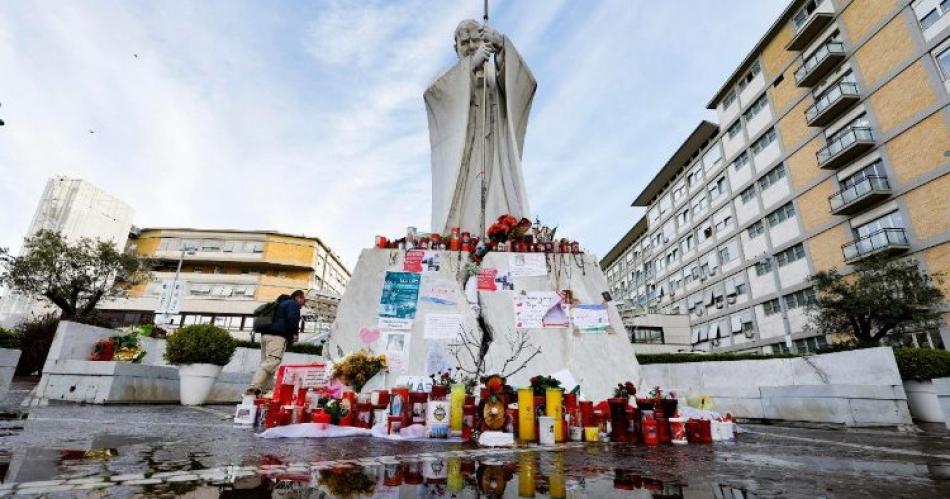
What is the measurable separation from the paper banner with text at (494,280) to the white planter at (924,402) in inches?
300

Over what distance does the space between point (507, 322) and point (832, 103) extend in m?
27.7

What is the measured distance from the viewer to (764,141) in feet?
101

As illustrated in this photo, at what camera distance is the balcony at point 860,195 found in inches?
853

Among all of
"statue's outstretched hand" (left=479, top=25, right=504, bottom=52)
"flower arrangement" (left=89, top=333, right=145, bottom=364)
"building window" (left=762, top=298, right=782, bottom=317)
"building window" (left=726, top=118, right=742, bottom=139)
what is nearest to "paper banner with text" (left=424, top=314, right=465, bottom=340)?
"flower arrangement" (left=89, top=333, right=145, bottom=364)

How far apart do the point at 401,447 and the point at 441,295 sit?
13.5 feet

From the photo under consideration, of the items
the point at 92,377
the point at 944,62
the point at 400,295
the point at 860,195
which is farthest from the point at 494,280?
the point at 944,62

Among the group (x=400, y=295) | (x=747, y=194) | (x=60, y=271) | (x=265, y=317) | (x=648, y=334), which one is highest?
(x=747, y=194)

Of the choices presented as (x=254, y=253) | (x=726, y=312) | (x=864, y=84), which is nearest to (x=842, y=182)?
(x=864, y=84)

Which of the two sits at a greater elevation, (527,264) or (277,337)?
(527,264)

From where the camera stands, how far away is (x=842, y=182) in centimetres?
2442

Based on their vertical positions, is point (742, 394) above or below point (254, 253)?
below

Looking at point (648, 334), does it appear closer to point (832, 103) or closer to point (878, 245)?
point (878, 245)

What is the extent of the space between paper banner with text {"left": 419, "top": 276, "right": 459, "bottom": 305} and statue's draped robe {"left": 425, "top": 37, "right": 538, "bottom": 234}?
2.47m

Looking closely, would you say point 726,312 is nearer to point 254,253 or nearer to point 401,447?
point 401,447
